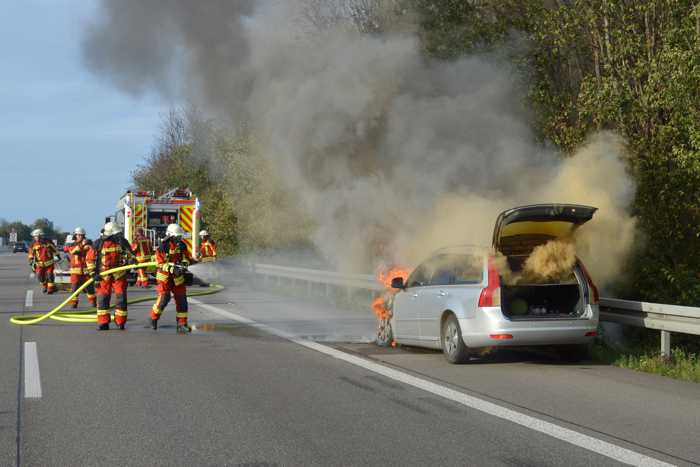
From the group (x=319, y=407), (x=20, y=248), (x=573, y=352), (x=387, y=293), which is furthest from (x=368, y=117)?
(x=20, y=248)

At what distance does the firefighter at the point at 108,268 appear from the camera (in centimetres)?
1488

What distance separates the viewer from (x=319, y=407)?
318 inches

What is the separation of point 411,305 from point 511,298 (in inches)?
61.4

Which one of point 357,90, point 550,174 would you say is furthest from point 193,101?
point 550,174

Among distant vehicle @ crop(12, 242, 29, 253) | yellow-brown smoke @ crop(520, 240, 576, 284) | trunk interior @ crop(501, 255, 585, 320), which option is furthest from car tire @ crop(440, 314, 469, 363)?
distant vehicle @ crop(12, 242, 29, 253)

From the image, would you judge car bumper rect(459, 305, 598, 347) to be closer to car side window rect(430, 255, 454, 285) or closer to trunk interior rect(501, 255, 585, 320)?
trunk interior rect(501, 255, 585, 320)

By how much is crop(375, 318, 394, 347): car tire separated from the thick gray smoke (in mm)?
2089

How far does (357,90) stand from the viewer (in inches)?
666

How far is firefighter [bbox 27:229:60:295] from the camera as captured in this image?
24.7m

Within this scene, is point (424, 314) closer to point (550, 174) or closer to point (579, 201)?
point (579, 201)

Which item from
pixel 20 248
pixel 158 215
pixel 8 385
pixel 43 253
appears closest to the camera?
pixel 8 385

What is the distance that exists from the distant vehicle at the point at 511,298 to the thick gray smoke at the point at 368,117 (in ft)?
8.78

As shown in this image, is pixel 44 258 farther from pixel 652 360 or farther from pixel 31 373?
pixel 652 360

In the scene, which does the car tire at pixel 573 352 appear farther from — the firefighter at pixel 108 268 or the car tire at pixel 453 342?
the firefighter at pixel 108 268
